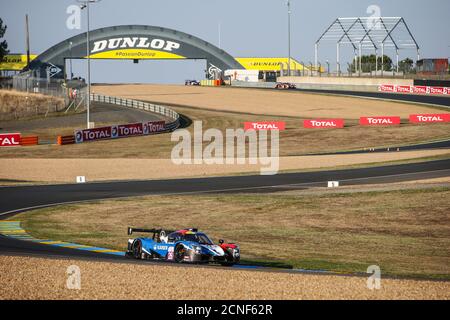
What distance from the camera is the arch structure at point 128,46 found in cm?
14462

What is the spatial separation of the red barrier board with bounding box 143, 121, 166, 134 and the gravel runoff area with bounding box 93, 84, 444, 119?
1842 centimetres

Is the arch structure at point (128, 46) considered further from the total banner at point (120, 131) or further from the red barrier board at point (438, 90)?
the total banner at point (120, 131)

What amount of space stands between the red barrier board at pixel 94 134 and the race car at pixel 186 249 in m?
46.4

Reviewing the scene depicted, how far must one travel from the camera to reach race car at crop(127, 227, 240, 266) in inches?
979

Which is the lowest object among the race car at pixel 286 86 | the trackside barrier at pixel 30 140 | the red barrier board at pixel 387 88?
the trackside barrier at pixel 30 140

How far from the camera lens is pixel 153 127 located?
255 ft

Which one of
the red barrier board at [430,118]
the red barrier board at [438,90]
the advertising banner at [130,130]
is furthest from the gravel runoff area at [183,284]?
the red barrier board at [438,90]

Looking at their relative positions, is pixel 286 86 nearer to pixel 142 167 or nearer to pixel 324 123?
pixel 324 123

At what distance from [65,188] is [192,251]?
2352 cm

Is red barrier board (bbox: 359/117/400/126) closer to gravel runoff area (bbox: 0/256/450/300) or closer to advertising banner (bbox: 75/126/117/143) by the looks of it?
advertising banner (bbox: 75/126/117/143)

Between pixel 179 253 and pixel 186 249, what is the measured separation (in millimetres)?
340

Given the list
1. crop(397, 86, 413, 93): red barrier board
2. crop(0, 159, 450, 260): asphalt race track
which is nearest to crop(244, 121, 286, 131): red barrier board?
crop(0, 159, 450, 260): asphalt race track

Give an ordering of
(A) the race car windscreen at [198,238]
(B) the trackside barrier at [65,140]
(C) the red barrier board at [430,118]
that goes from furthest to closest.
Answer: (C) the red barrier board at [430,118]
(B) the trackside barrier at [65,140]
(A) the race car windscreen at [198,238]
